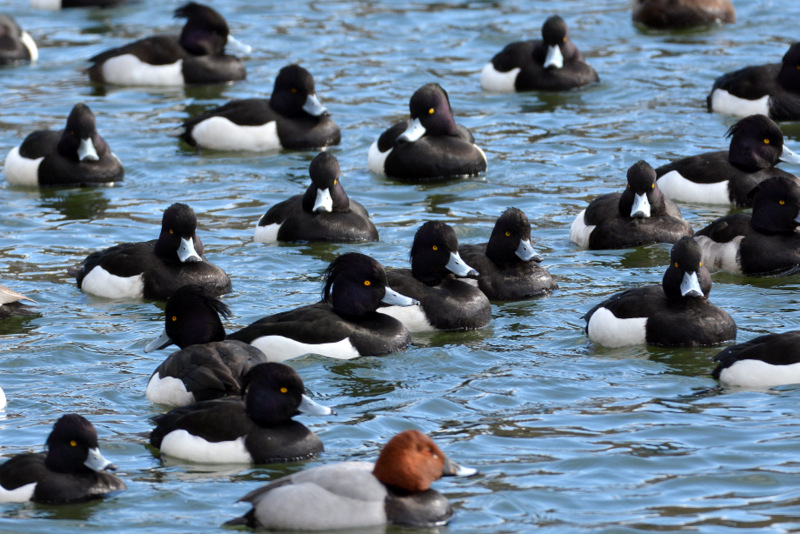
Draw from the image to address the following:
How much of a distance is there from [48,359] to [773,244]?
614cm

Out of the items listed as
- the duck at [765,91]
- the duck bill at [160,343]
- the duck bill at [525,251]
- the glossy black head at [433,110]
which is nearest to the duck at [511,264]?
the duck bill at [525,251]

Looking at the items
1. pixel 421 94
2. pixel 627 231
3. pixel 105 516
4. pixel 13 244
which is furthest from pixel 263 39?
pixel 105 516

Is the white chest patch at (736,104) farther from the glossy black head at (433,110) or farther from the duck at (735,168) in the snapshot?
the glossy black head at (433,110)

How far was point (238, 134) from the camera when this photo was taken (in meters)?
17.3

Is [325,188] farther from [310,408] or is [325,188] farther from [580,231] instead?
[310,408]

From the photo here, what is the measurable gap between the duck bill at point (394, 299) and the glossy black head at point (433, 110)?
4.87 metres

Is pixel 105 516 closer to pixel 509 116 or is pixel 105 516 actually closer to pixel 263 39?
pixel 509 116

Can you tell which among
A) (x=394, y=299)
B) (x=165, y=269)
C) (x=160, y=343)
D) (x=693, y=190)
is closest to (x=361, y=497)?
(x=160, y=343)

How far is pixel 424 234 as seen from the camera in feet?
38.2

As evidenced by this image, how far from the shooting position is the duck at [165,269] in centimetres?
1247

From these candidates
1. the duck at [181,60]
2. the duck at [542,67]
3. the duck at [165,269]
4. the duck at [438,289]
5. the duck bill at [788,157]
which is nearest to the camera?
the duck at [438,289]

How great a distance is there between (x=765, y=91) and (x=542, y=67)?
3.04 metres

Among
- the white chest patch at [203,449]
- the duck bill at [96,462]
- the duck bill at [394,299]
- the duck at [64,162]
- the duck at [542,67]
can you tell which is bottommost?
the white chest patch at [203,449]

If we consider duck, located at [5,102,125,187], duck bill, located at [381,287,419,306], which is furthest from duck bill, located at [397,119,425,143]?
duck bill, located at [381,287,419,306]
